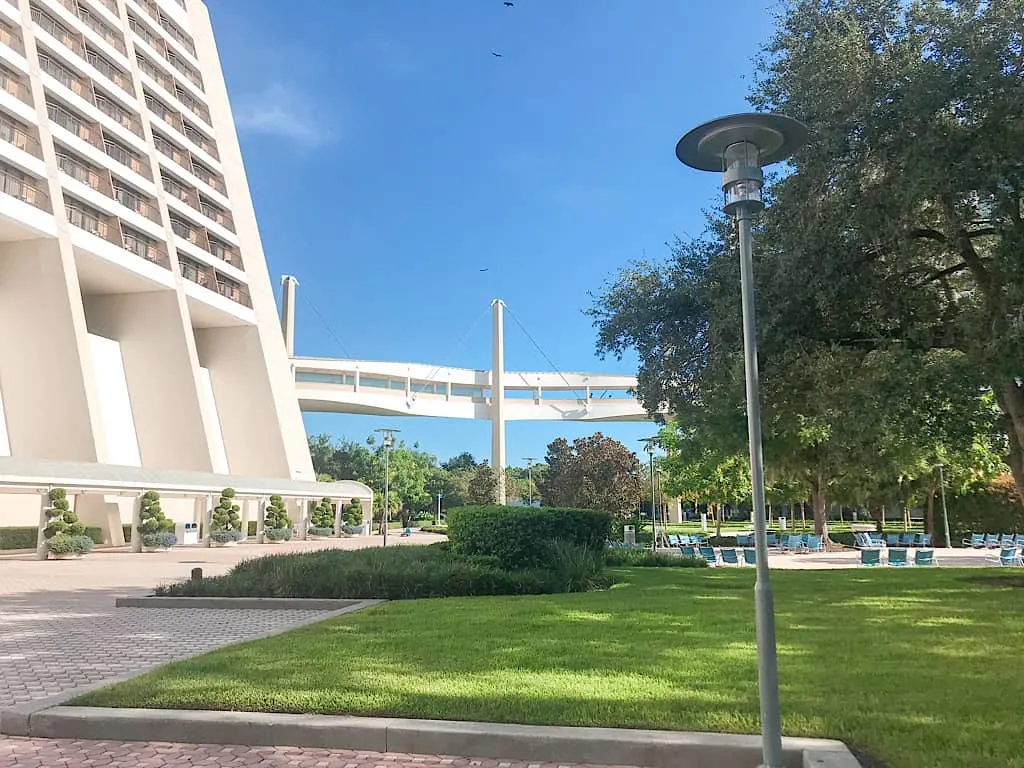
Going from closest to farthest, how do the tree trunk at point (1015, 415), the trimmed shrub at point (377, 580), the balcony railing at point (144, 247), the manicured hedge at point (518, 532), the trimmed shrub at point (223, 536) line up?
the trimmed shrub at point (377, 580) < the tree trunk at point (1015, 415) < the manicured hedge at point (518, 532) < the trimmed shrub at point (223, 536) < the balcony railing at point (144, 247)

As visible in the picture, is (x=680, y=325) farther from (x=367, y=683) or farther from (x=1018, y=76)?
(x=367, y=683)

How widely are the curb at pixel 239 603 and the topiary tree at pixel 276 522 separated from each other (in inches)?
1180

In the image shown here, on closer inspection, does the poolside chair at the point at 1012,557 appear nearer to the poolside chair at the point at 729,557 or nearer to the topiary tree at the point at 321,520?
the poolside chair at the point at 729,557

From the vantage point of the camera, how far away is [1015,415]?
47.0 feet

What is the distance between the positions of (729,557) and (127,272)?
32781 mm

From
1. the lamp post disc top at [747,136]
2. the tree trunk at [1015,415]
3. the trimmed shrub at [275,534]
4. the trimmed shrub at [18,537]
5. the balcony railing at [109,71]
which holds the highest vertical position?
the balcony railing at [109,71]

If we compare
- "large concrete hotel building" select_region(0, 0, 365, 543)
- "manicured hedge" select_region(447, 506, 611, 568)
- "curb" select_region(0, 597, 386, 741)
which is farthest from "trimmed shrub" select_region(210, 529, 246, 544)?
"curb" select_region(0, 597, 386, 741)

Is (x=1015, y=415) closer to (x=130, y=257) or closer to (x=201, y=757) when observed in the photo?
(x=201, y=757)

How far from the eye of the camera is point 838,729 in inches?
207

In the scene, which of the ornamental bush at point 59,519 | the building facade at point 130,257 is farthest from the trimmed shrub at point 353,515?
the ornamental bush at point 59,519

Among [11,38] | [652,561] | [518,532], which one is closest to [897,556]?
[652,561]

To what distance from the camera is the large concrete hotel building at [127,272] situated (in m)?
34.9

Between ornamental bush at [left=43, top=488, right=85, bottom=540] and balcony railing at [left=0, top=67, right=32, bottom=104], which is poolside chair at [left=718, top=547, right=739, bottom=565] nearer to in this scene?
ornamental bush at [left=43, top=488, right=85, bottom=540]

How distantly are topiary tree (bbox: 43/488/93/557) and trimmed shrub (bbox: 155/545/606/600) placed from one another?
16.4 meters
